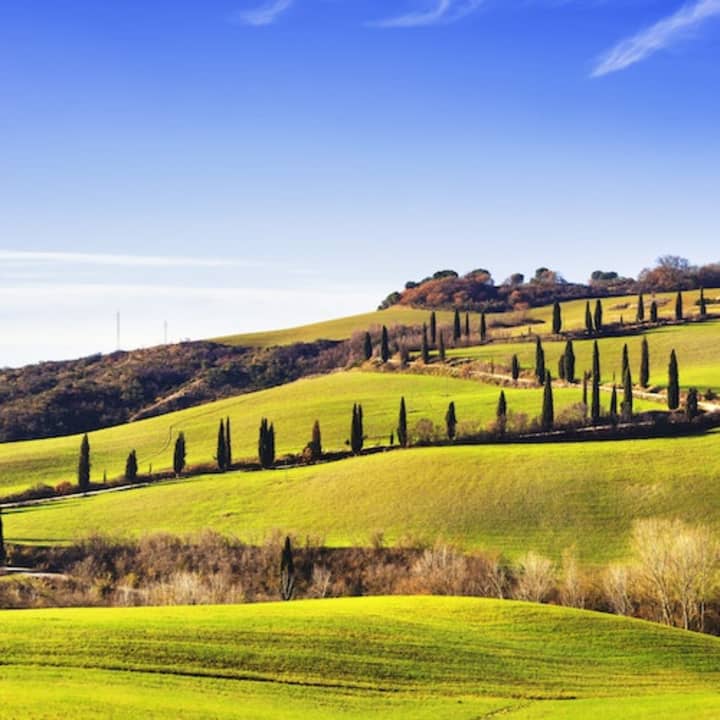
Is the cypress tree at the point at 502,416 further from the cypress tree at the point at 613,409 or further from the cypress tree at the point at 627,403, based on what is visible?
the cypress tree at the point at 627,403

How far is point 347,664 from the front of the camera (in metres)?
43.4

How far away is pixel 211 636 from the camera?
145ft

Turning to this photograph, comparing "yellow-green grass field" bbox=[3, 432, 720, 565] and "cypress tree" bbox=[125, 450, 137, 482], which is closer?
"yellow-green grass field" bbox=[3, 432, 720, 565]

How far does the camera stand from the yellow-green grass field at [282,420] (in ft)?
429

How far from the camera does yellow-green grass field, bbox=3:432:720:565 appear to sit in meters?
88.5

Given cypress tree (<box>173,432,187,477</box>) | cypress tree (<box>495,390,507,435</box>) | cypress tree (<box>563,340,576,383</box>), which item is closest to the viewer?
cypress tree (<box>495,390,507,435</box>)

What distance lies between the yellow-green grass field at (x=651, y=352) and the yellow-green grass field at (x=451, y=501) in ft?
136

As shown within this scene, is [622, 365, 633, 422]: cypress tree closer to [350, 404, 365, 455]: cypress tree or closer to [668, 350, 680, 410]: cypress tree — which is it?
[668, 350, 680, 410]: cypress tree

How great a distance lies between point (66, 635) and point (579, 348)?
457 feet

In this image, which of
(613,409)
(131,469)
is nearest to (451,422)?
(613,409)

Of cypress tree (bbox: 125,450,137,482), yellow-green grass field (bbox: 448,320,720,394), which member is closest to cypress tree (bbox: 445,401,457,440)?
yellow-green grass field (bbox: 448,320,720,394)

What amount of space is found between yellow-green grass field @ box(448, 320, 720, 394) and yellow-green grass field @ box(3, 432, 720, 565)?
41423 millimetres

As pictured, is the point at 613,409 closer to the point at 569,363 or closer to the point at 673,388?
the point at 673,388

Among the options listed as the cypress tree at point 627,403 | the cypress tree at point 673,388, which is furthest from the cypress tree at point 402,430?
the cypress tree at point 673,388
